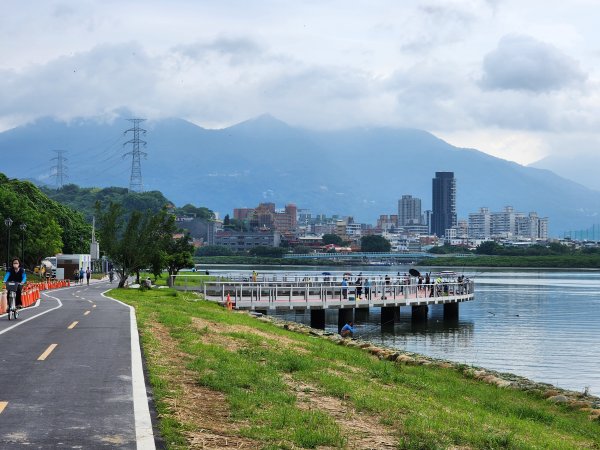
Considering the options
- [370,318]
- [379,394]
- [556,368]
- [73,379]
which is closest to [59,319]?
[73,379]

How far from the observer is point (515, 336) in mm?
52156

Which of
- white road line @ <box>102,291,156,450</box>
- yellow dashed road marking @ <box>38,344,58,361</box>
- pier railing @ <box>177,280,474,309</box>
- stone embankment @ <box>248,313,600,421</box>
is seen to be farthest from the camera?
pier railing @ <box>177,280,474,309</box>

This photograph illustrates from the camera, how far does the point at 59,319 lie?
2809 centimetres

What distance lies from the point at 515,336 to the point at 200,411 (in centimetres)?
4238

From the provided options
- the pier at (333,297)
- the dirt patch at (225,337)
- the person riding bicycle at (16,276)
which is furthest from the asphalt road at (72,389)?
the pier at (333,297)

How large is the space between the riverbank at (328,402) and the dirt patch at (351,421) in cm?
2

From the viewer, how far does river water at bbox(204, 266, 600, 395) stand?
36.4 meters

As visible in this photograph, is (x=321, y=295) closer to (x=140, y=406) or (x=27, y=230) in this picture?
(x=140, y=406)

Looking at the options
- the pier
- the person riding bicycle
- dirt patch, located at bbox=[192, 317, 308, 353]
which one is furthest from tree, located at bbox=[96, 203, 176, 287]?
the person riding bicycle

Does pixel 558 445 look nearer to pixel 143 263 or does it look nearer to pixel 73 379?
pixel 73 379

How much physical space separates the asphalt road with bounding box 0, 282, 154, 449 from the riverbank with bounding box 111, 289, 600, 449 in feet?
1.74

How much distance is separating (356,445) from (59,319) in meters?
19.1

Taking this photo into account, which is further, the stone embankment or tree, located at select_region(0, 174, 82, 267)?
tree, located at select_region(0, 174, 82, 267)

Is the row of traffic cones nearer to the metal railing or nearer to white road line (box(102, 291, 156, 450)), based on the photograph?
white road line (box(102, 291, 156, 450))
